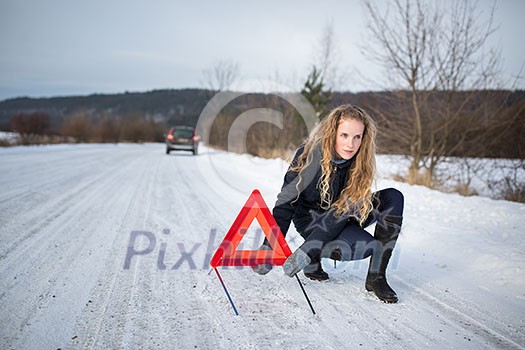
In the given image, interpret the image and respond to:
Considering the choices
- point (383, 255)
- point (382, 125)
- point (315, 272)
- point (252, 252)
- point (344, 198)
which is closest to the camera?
point (252, 252)

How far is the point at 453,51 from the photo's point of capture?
745 centimetres

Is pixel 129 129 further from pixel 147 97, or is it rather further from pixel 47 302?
pixel 147 97

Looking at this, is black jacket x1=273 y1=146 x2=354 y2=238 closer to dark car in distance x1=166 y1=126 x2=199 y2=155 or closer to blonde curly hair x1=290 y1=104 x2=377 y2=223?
blonde curly hair x1=290 y1=104 x2=377 y2=223

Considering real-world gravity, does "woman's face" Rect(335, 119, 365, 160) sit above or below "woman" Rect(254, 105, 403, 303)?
above

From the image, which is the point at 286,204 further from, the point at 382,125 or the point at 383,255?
the point at 382,125

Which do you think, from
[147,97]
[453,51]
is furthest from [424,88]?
[147,97]

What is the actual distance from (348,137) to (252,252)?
3.64 feet

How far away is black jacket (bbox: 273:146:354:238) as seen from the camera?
2.30 metres

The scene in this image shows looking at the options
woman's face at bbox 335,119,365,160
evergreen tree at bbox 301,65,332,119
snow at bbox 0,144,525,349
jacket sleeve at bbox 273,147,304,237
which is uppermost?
evergreen tree at bbox 301,65,332,119

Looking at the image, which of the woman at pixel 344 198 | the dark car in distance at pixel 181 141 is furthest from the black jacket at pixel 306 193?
the dark car in distance at pixel 181 141

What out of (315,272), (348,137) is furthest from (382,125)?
(315,272)

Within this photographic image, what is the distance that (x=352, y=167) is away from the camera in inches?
96.3

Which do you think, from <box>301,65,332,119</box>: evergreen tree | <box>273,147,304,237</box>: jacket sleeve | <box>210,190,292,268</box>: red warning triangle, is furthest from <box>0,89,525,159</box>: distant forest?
<box>210,190,292,268</box>: red warning triangle

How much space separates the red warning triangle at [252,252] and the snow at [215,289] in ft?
0.99
